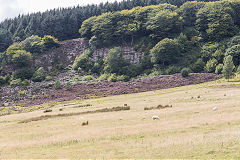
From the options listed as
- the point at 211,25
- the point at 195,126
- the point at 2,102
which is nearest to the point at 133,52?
the point at 211,25

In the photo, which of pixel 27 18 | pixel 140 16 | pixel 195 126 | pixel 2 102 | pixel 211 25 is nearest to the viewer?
pixel 195 126

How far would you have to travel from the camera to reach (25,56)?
10156 centimetres

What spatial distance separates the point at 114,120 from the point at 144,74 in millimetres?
57108

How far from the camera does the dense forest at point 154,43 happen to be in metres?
87.0

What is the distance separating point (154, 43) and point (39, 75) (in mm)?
46943

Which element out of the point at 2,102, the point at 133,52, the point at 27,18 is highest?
the point at 27,18

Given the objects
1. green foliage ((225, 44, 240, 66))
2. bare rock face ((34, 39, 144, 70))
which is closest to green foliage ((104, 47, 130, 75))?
bare rock face ((34, 39, 144, 70))

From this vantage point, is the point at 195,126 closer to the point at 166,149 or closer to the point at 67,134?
the point at 166,149

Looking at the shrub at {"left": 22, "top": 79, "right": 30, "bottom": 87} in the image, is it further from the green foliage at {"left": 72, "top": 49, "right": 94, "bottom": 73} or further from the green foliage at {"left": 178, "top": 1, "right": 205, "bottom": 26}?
the green foliage at {"left": 178, "top": 1, "right": 205, "bottom": 26}

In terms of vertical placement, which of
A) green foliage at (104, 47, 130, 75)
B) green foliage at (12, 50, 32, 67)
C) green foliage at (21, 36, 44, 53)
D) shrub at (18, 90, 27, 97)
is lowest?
shrub at (18, 90, 27, 97)

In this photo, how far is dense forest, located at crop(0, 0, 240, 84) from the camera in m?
87.0

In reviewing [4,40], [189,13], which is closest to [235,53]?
[189,13]

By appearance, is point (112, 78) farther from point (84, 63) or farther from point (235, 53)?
point (235, 53)

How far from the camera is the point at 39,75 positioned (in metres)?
93.0
